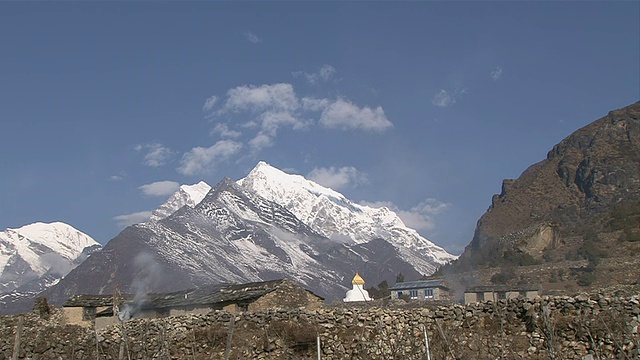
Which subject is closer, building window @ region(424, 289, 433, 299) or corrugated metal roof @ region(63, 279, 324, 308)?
corrugated metal roof @ region(63, 279, 324, 308)

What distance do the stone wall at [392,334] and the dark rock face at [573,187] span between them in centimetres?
8347

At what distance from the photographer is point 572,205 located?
406ft

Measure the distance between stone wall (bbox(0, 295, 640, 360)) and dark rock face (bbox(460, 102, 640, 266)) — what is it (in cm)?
8347

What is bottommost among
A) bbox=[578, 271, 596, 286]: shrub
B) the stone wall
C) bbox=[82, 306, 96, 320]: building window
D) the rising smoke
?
the stone wall

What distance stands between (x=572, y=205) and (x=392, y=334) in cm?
11151

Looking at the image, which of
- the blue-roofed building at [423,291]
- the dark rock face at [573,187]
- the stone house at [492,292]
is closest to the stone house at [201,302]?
the stone house at [492,292]

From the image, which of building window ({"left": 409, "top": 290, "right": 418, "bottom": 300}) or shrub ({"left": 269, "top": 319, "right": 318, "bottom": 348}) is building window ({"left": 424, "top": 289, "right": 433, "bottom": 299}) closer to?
building window ({"left": 409, "top": 290, "right": 418, "bottom": 300})

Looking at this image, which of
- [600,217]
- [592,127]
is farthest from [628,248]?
[592,127]

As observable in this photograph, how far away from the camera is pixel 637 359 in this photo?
59.0 feet

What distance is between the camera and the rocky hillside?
87000mm

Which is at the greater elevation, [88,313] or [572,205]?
[572,205]

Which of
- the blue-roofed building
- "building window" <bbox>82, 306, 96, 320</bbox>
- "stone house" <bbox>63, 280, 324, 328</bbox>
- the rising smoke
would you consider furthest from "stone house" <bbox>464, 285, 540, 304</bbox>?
the rising smoke

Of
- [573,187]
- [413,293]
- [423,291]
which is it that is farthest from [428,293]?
[573,187]

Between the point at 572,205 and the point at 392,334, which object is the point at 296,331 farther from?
the point at 572,205
